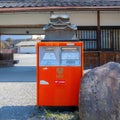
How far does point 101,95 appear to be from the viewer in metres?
5.88

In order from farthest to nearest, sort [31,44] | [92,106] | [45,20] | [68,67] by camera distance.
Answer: [31,44], [45,20], [68,67], [92,106]

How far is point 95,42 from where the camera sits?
18.3m

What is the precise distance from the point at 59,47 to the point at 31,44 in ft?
159

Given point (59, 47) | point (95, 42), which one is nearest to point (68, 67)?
point (59, 47)

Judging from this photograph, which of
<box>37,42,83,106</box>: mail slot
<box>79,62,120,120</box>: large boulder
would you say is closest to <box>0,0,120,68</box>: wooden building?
<box>37,42,83,106</box>: mail slot

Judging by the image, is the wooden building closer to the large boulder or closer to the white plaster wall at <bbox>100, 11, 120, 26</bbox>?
the white plaster wall at <bbox>100, 11, 120, 26</bbox>

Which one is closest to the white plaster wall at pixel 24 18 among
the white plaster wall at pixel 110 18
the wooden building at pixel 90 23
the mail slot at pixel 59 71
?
the wooden building at pixel 90 23

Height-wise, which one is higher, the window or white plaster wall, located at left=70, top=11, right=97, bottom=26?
white plaster wall, located at left=70, top=11, right=97, bottom=26

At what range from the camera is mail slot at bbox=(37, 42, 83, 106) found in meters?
7.20

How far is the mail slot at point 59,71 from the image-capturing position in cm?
720

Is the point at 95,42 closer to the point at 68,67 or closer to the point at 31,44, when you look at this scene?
the point at 68,67

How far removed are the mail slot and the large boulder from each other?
36.7 inches

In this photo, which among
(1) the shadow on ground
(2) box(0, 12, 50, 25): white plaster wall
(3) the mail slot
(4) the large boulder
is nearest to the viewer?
(4) the large boulder

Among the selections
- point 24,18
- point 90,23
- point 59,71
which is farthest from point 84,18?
point 59,71
